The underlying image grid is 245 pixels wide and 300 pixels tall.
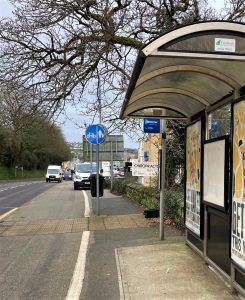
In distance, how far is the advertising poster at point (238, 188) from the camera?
5.22m

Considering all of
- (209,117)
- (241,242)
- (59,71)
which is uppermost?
(59,71)

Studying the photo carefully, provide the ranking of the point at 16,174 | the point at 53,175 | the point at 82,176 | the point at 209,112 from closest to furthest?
the point at 209,112 → the point at 82,176 → the point at 53,175 → the point at 16,174

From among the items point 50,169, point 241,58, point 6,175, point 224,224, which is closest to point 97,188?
point 224,224

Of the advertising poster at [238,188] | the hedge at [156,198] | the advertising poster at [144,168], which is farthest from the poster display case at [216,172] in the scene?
the advertising poster at [144,168]

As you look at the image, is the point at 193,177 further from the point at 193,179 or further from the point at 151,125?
the point at 151,125

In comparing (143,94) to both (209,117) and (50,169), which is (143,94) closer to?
(209,117)

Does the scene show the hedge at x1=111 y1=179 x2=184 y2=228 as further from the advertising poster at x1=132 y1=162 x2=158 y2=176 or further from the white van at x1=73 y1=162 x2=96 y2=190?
the white van at x1=73 y1=162 x2=96 y2=190

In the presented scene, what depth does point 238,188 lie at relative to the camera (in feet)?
17.5

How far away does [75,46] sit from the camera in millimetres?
16000

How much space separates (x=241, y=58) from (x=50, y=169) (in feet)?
193

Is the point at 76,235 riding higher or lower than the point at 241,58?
lower

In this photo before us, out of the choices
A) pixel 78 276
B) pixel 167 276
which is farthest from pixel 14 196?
pixel 167 276

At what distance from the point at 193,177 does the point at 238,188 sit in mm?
2457

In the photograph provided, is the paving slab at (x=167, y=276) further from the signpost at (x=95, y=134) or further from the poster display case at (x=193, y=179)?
the signpost at (x=95, y=134)
